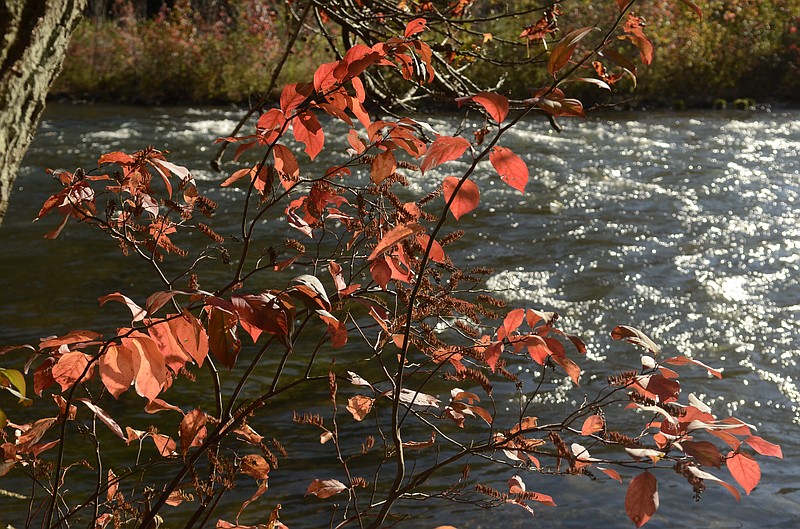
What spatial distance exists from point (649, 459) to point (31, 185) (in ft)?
23.0

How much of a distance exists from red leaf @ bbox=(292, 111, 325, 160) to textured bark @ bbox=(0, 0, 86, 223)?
0.57 meters

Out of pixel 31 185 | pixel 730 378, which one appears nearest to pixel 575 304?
pixel 730 378

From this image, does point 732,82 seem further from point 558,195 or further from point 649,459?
point 649,459

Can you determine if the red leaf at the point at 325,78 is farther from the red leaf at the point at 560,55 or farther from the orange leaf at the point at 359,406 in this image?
the orange leaf at the point at 359,406

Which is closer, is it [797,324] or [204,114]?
[797,324]

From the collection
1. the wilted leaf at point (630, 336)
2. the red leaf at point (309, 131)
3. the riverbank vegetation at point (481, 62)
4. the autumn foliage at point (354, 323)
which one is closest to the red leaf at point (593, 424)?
the autumn foliage at point (354, 323)

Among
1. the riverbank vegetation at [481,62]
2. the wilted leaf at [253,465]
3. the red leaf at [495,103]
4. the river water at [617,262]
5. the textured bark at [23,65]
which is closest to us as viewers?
the red leaf at [495,103]

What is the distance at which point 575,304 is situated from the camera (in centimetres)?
512

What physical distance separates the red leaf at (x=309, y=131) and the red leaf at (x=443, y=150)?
27cm

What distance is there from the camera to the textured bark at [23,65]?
1841 mm

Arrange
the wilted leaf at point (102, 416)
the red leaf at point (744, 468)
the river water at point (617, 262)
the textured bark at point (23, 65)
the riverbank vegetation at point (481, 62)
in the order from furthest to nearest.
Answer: the riverbank vegetation at point (481, 62)
the river water at point (617, 262)
the textured bark at point (23, 65)
the wilted leaf at point (102, 416)
the red leaf at point (744, 468)

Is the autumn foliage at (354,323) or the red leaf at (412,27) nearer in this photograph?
the autumn foliage at (354,323)

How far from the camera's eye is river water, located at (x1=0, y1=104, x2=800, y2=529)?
3127 millimetres

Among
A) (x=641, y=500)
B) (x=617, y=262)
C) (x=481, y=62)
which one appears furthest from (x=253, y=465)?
(x=481, y=62)
